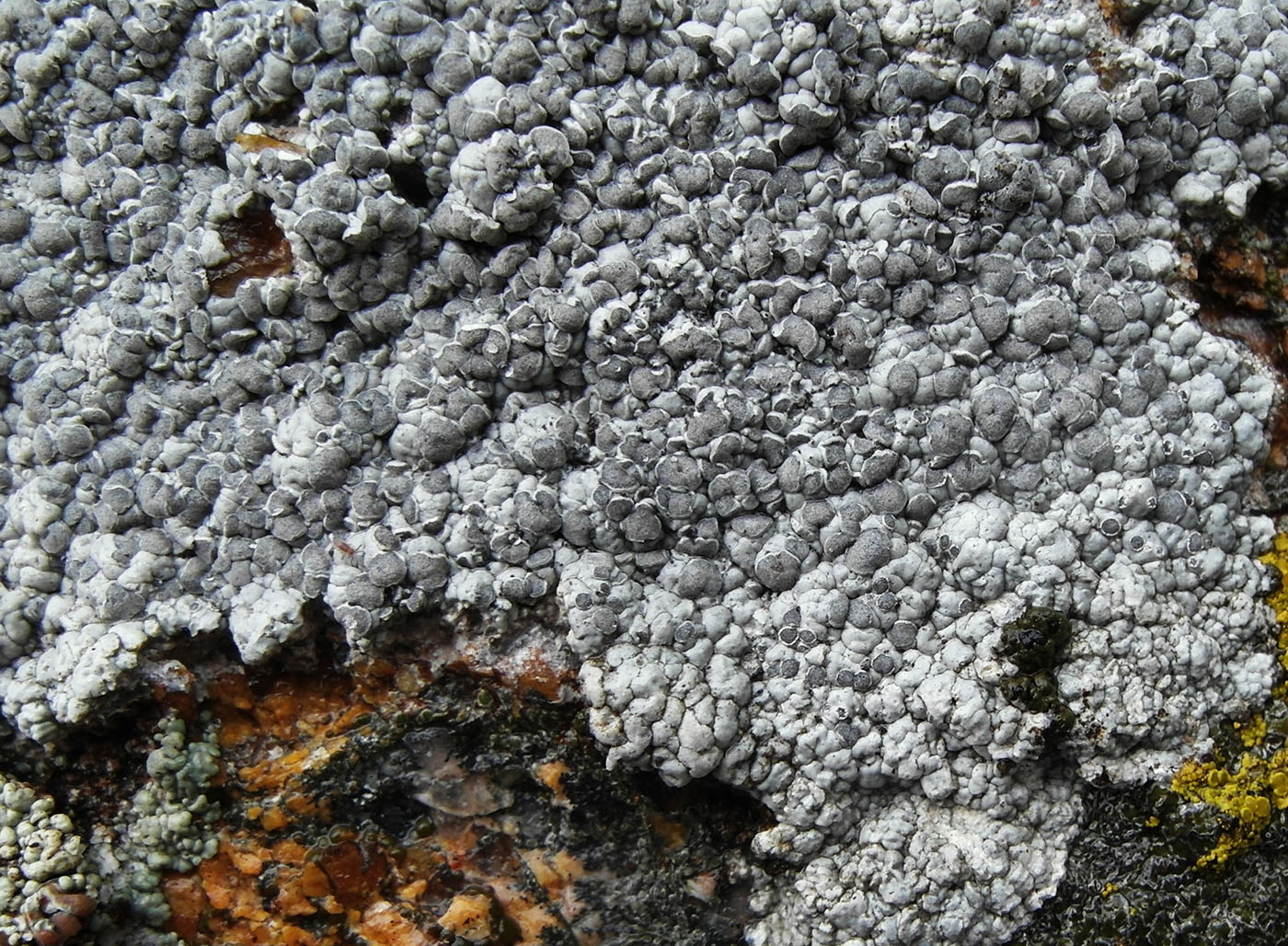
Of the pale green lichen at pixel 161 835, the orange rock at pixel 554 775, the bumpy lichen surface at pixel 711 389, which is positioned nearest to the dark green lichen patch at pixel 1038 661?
the bumpy lichen surface at pixel 711 389

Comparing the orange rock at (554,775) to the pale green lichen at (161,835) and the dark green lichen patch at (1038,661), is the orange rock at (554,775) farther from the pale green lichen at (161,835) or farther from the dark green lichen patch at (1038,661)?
the dark green lichen patch at (1038,661)

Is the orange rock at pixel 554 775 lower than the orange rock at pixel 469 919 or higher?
higher

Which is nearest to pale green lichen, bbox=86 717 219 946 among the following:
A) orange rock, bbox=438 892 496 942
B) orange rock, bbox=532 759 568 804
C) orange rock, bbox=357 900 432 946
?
orange rock, bbox=357 900 432 946

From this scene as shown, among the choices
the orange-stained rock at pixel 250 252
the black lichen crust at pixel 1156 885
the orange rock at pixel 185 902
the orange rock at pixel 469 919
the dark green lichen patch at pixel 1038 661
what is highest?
the orange-stained rock at pixel 250 252

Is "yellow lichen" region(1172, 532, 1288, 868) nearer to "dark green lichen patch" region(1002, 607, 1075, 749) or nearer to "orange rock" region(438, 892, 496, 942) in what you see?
"dark green lichen patch" region(1002, 607, 1075, 749)

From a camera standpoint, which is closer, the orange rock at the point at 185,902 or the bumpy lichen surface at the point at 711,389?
the bumpy lichen surface at the point at 711,389

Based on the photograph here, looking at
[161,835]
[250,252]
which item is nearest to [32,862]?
[161,835]

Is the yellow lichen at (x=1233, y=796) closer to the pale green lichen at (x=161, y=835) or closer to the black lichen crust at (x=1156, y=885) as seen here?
the black lichen crust at (x=1156, y=885)

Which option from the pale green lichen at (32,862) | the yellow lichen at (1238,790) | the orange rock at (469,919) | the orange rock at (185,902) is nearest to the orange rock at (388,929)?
the orange rock at (469,919)
